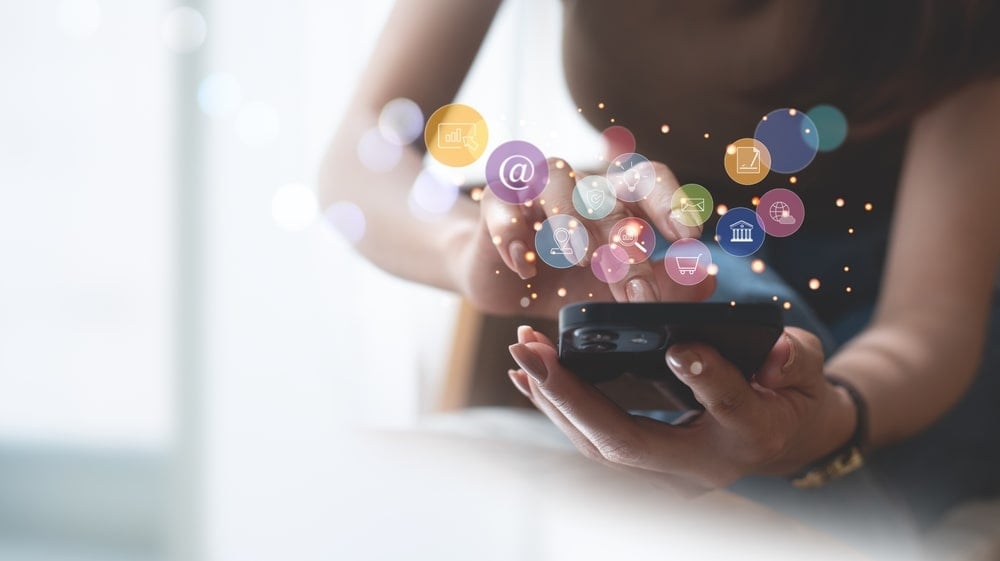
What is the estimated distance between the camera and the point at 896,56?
476 millimetres

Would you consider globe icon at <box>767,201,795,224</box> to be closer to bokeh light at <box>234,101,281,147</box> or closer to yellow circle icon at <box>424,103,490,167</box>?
yellow circle icon at <box>424,103,490,167</box>

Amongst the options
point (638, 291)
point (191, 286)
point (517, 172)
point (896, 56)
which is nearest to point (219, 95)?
point (191, 286)

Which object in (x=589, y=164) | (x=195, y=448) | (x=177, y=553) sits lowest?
(x=177, y=553)

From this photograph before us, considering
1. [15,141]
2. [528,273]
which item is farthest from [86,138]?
[528,273]

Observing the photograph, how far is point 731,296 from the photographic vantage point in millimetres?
423

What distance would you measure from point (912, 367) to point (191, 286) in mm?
589

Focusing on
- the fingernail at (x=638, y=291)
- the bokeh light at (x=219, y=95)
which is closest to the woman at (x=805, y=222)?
the fingernail at (x=638, y=291)

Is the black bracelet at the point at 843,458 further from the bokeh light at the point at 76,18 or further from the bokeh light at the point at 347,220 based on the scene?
the bokeh light at the point at 76,18

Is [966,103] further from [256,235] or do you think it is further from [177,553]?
[177,553]

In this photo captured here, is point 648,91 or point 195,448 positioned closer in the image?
point 648,91

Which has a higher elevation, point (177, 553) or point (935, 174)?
point (935, 174)

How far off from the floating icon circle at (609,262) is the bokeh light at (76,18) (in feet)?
1.67

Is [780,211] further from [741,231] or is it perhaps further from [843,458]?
[843,458]

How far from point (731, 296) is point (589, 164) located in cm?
12
